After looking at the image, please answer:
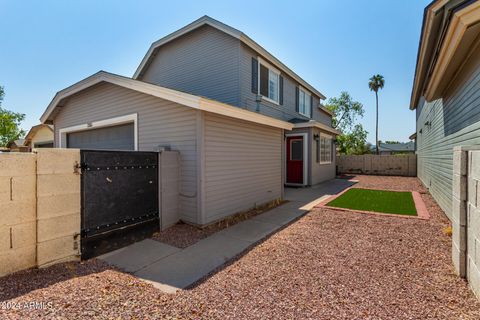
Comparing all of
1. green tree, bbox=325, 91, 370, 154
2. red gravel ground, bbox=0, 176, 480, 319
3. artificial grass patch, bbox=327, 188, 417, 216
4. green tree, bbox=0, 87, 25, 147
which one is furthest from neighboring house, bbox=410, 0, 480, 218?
green tree, bbox=0, 87, 25, 147

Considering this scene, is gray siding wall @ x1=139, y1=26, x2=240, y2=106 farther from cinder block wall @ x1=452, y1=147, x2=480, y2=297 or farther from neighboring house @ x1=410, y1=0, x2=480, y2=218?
cinder block wall @ x1=452, y1=147, x2=480, y2=297

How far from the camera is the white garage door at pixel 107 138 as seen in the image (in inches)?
270

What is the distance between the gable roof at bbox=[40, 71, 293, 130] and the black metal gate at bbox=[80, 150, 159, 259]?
4.43ft

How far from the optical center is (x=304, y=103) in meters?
14.3

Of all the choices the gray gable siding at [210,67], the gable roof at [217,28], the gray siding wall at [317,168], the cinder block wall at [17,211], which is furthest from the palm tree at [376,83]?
the cinder block wall at [17,211]

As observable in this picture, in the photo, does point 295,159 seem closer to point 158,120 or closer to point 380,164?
point 158,120

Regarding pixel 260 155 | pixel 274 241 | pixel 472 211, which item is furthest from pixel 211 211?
pixel 472 211

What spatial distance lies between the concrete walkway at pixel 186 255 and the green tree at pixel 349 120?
29175 millimetres

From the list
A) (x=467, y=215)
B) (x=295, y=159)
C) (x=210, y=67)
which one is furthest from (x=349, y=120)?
(x=467, y=215)

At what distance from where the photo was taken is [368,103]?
3344cm

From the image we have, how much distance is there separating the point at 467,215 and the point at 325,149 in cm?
1072

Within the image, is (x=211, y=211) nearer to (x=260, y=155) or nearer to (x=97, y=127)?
(x=260, y=155)

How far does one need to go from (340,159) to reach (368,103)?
19.1 meters

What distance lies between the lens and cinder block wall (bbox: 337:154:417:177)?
17094 mm
